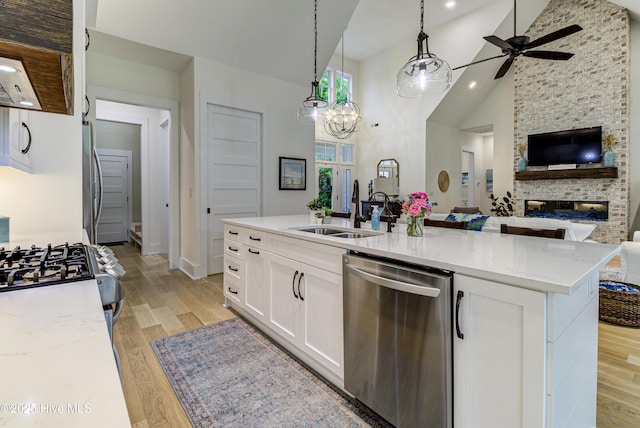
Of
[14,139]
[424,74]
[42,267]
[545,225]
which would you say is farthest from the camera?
[545,225]

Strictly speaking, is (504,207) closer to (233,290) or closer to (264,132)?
(264,132)

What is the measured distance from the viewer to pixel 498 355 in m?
1.19

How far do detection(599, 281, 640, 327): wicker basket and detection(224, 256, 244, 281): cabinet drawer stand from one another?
3.36 metres

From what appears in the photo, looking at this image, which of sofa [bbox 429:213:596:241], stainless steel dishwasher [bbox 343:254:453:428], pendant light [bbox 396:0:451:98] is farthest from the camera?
sofa [bbox 429:213:596:241]

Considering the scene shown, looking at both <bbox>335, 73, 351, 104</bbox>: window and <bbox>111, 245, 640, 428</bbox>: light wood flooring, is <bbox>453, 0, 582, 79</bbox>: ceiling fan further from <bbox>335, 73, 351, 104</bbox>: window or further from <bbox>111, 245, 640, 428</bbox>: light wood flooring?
<bbox>335, 73, 351, 104</bbox>: window

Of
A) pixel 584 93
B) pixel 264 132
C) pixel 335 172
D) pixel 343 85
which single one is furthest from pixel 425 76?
pixel 343 85

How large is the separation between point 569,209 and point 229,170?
23.3ft

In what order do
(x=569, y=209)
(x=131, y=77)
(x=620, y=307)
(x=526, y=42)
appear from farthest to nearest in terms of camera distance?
1. (x=569, y=209)
2. (x=131, y=77)
3. (x=526, y=42)
4. (x=620, y=307)

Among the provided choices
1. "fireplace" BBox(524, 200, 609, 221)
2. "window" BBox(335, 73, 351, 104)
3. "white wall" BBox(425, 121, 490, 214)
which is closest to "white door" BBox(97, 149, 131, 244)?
"window" BBox(335, 73, 351, 104)

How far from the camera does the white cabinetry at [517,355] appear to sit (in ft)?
3.56

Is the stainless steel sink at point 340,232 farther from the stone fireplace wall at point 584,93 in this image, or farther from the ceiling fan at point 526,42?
the stone fireplace wall at point 584,93

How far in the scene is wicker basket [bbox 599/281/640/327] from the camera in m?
2.79

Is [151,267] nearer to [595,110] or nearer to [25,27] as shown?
[25,27]

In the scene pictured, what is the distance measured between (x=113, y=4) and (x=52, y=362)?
14.2 feet
